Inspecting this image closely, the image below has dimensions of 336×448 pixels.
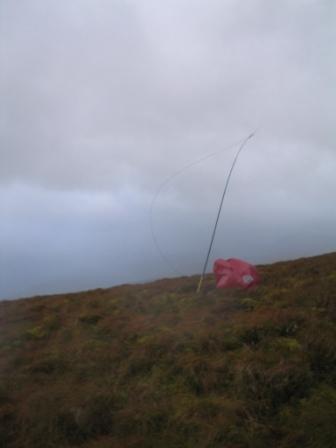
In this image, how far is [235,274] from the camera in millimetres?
11469

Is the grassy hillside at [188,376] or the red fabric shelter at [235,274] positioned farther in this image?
the red fabric shelter at [235,274]

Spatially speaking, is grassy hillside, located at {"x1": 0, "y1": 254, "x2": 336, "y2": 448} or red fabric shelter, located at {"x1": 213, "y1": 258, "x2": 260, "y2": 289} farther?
red fabric shelter, located at {"x1": 213, "y1": 258, "x2": 260, "y2": 289}

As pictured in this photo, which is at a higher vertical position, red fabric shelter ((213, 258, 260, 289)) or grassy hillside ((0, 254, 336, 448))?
red fabric shelter ((213, 258, 260, 289))

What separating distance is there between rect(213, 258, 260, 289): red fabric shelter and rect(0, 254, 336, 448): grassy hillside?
66cm

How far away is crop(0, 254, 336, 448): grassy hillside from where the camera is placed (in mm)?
4660

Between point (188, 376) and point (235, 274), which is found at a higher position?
point (235, 274)

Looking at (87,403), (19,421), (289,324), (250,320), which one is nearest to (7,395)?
(19,421)

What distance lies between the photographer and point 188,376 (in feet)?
20.1

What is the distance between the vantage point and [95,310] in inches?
477

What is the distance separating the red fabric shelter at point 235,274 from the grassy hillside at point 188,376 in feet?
2.17

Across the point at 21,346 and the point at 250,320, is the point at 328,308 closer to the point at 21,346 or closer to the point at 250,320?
the point at 250,320

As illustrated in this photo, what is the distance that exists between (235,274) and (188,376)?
18.6 ft

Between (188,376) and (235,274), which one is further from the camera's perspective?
(235,274)

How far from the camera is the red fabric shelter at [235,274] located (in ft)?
37.1
